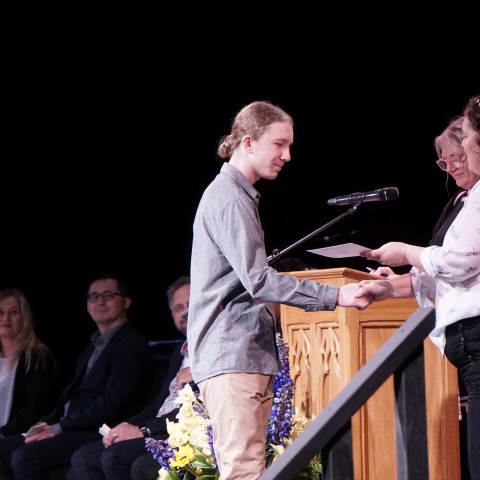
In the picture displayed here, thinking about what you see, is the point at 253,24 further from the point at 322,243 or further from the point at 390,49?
the point at 322,243

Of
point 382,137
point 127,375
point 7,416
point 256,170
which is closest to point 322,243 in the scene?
point 382,137

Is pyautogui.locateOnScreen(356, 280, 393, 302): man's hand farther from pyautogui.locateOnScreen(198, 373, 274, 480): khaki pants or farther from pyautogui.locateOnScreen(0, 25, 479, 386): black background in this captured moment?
pyautogui.locateOnScreen(0, 25, 479, 386): black background

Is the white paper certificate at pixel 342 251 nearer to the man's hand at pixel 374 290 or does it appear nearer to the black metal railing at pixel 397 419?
the man's hand at pixel 374 290

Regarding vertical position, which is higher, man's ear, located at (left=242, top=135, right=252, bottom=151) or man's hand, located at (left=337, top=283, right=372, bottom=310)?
man's ear, located at (left=242, top=135, right=252, bottom=151)

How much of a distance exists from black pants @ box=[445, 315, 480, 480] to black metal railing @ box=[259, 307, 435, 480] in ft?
2.77

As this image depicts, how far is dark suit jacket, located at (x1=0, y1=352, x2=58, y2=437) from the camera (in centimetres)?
511

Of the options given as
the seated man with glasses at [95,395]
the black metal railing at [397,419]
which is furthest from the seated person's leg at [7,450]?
the black metal railing at [397,419]

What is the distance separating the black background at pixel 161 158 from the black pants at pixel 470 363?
3011 mm

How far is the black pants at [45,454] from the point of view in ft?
14.5

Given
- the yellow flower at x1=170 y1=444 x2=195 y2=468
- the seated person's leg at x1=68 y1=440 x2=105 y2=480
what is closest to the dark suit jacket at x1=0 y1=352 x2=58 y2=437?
the seated person's leg at x1=68 y1=440 x2=105 y2=480

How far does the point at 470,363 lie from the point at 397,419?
0.92 m

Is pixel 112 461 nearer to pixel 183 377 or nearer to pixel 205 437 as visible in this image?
pixel 183 377

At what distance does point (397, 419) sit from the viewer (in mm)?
1270

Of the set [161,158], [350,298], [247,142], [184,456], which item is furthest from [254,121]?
[161,158]
